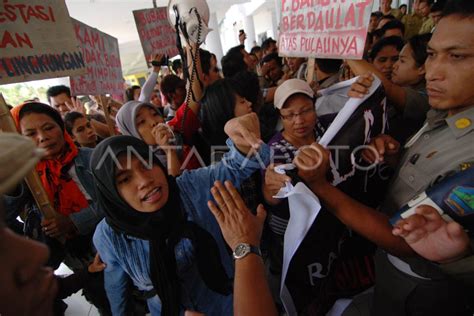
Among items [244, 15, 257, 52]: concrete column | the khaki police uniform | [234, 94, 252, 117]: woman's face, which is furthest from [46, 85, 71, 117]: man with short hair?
[244, 15, 257, 52]: concrete column

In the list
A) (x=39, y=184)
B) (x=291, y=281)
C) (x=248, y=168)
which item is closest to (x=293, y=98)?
(x=248, y=168)

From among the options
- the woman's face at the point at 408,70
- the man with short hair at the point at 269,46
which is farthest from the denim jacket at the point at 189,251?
the man with short hair at the point at 269,46

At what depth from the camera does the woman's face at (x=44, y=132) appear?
1.63 meters

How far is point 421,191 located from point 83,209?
1856 mm

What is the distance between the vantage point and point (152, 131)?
1792 mm

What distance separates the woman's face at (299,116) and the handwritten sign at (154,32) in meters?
2.07

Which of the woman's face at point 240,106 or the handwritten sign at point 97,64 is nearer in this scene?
the woman's face at point 240,106

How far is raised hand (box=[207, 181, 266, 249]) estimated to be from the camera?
878 mm

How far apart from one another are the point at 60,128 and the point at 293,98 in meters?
1.56

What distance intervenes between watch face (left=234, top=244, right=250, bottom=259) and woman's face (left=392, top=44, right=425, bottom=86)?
1.76 meters

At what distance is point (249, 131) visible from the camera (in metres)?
1.10

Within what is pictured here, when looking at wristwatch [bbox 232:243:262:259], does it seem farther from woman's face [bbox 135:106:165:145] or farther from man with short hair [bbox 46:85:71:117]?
man with short hair [bbox 46:85:71:117]

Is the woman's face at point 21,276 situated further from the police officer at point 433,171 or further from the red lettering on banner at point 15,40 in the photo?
the red lettering on banner at point 15,40

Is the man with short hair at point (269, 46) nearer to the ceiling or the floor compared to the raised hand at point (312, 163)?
nearer to the ceiling
